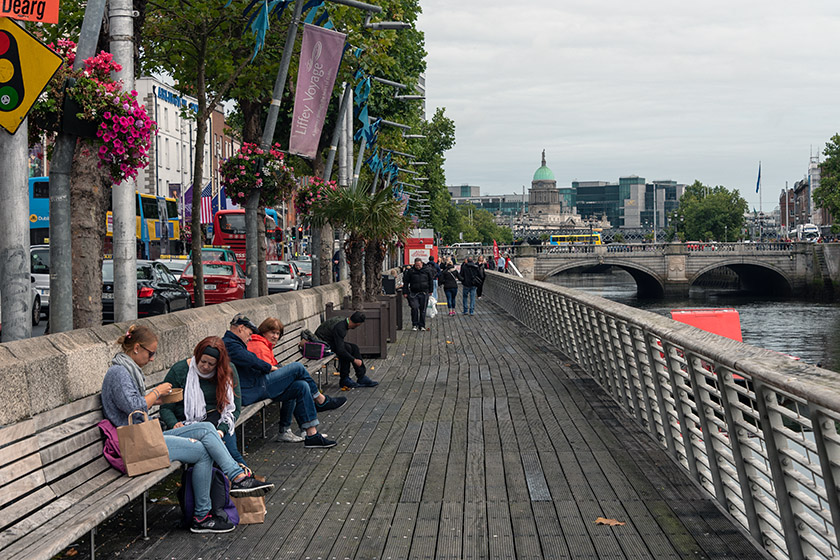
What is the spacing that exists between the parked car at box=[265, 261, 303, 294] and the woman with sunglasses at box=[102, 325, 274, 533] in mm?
31172

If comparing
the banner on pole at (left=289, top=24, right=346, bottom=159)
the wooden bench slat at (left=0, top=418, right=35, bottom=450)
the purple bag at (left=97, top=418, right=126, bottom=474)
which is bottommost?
the purple bag at (left=97, top=418, right=126, bottom=474)

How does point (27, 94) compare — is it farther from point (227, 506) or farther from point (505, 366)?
point (505, 366)

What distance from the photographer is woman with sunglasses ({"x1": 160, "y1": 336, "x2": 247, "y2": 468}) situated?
7281 millimetres

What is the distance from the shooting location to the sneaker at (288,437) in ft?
30.5

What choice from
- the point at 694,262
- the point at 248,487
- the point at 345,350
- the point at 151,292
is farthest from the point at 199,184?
the point at 694,262

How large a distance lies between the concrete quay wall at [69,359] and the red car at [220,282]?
20070 mm

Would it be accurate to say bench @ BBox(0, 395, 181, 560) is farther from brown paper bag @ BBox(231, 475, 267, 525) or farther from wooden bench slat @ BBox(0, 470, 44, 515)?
brown paper bag @ BBox(231, 475, 267, 525)

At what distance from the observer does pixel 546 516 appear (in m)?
6.65

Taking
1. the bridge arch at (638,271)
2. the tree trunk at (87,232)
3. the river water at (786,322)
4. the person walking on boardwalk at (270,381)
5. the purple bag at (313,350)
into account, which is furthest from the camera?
the bridge arch at (638,271)

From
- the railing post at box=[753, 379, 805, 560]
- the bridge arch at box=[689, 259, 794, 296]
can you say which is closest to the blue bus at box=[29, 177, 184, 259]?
the railing post at box=[753, 379, 805, 560]

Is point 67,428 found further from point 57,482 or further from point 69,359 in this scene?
point 69,359

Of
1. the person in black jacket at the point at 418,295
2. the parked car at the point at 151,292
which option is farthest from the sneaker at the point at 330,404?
the person in black jacket at the point at 418,295

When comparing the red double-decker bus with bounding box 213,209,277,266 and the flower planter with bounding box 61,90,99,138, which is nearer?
the flower planter with bounding box 61,90,99,138

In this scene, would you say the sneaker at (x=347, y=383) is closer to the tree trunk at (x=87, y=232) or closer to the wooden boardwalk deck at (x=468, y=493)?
the wooden boardwalk deck at (x=468, y=493)
